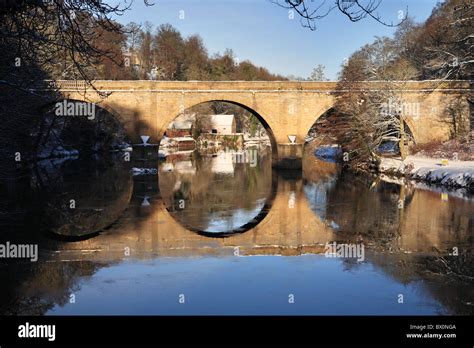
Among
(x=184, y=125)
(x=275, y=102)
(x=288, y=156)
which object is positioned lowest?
(x=288, y=156)

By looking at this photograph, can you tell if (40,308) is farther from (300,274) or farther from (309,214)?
(309,214)

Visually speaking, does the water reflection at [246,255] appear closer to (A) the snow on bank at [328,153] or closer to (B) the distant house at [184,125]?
(A) the snow on bank at [328,153]

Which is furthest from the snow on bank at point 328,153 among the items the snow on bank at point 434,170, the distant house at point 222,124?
the distant house at point 222,124

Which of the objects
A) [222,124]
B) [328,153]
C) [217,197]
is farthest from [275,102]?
[222,124]

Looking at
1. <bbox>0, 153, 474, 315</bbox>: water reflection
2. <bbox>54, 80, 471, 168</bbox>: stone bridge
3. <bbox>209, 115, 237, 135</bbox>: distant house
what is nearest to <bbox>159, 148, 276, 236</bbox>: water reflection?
<bbox>0, 153, 474, 315</bbox>: water reflection

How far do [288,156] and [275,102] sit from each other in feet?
11.2

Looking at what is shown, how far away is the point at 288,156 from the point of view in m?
33.2

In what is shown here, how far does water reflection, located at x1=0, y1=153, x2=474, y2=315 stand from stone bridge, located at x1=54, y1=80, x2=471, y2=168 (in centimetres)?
1177

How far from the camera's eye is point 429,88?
32.3 m

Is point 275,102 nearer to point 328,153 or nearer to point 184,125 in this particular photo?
point 328,153

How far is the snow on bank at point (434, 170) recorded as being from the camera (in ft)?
71.8

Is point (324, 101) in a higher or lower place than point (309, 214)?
higher
